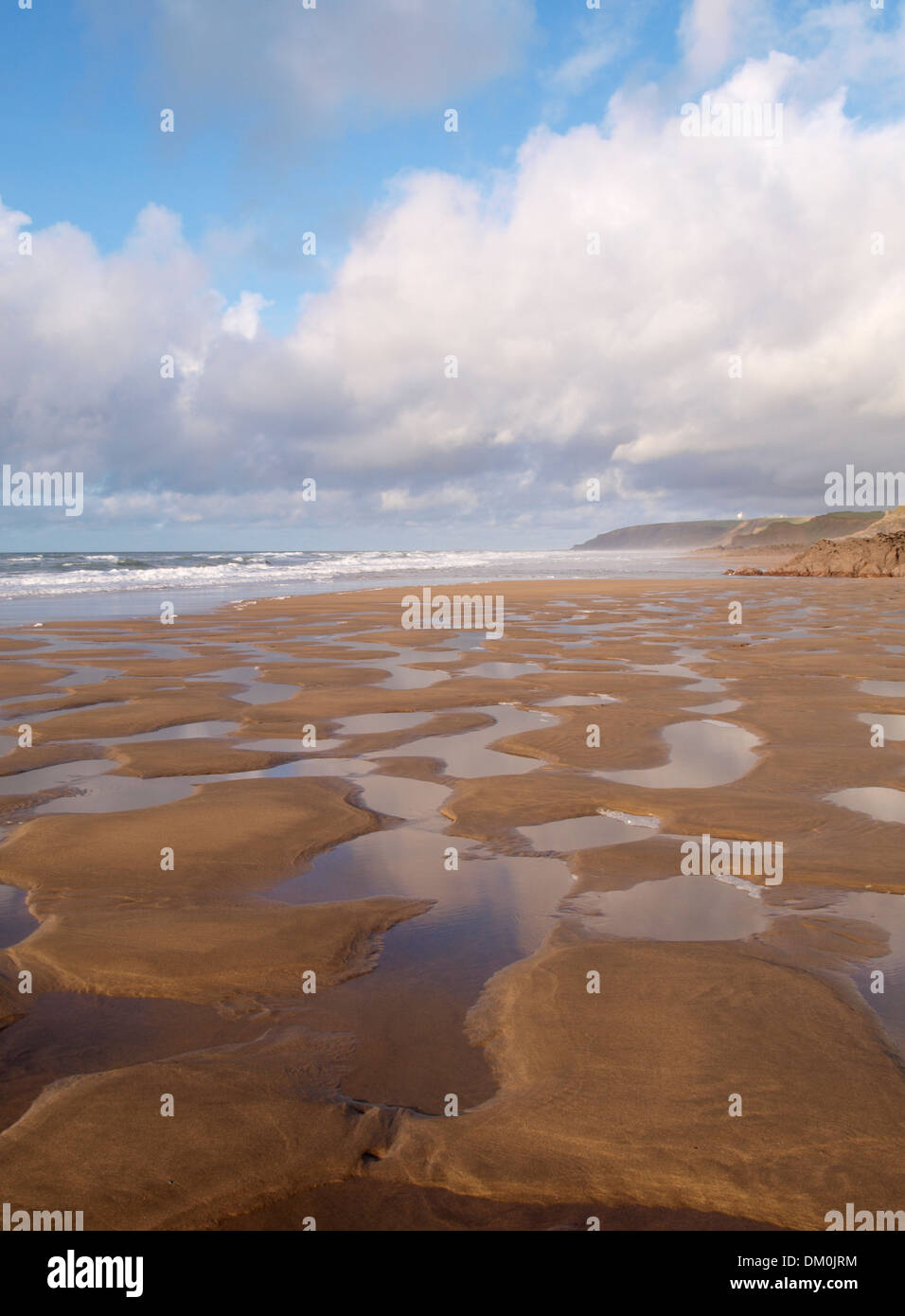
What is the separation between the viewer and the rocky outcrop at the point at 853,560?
41.7 m

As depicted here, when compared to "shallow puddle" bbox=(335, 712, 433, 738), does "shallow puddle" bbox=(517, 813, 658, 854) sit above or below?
below

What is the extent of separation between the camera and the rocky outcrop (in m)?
41.7

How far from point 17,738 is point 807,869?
7.30 metres

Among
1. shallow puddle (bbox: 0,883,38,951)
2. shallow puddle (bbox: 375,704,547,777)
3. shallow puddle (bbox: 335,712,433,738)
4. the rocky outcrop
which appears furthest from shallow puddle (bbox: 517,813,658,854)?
the rocky outcrop

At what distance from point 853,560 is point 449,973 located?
46059mm

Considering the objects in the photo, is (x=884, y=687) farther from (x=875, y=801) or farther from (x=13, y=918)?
(x=13, y=918)

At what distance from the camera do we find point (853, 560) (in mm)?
43906

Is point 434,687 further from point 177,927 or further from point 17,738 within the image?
point 177,927

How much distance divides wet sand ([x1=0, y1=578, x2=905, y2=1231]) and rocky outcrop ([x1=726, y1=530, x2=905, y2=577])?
37951mm

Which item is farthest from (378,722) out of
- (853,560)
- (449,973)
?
(853,560)

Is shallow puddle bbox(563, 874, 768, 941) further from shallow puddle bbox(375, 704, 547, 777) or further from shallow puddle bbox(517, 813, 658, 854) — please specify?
shallow puddle bbox(375, 704, 547, 777)

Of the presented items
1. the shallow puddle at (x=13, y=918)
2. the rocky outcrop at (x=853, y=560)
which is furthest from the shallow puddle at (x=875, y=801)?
the rocky outcrop at (x=853, y=560)

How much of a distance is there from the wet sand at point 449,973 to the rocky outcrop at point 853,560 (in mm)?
37951
